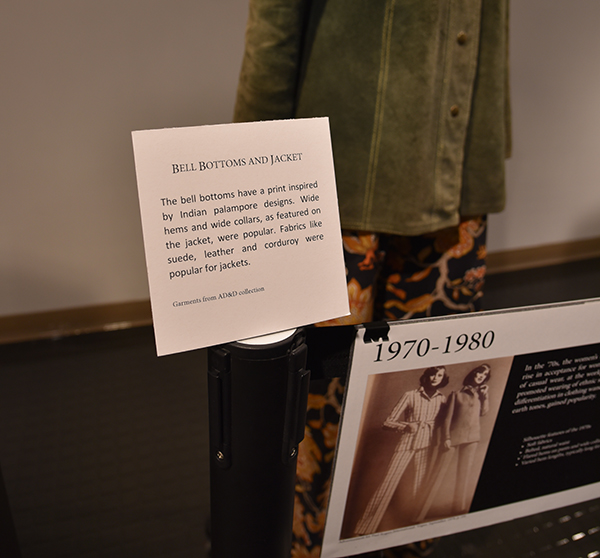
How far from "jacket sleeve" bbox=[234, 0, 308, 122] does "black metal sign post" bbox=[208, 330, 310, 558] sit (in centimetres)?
39

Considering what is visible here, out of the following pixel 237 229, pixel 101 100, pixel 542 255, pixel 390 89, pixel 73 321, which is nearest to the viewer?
pixel 237 229

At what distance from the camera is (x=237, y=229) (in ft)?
1.46

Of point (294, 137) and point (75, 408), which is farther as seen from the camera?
point (75, 408)

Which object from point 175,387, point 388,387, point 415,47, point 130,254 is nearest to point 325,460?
point 388,387

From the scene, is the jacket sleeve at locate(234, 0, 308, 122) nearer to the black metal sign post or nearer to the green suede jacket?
the green suede jacket

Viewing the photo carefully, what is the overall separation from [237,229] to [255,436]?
19 cm

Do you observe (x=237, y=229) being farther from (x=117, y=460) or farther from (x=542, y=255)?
(x=542, y=255)

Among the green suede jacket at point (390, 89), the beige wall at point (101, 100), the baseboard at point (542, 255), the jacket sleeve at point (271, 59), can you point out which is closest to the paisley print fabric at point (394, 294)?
the green suede jacket at point (390, 89)

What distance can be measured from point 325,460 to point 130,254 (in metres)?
1.20

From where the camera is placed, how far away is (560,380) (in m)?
0.69

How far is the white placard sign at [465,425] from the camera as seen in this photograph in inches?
24.0

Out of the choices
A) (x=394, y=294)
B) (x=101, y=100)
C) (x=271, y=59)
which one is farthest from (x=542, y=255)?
(x=271, y=59)

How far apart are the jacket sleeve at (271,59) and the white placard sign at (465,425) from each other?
0.37 metres

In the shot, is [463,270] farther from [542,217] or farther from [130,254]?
[542,217]
